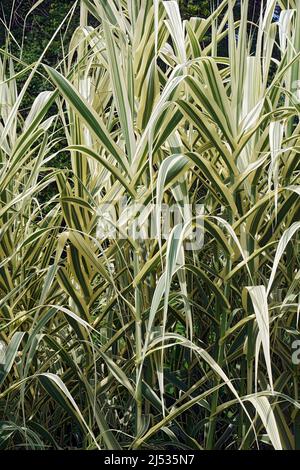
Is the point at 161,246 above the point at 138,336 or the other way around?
above

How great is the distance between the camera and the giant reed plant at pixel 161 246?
1.11m

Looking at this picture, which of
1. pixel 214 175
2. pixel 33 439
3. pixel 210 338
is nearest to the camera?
pixel 214 175

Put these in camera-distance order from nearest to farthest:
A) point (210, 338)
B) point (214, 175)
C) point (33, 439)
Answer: point (214, 175)
point (33, 439)
point (210, 338)

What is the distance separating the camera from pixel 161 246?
1.19m

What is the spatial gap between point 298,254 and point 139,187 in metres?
0.28

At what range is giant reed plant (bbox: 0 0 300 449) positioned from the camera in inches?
43.6

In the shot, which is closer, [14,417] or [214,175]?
[214,175]

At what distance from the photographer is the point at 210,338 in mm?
1460
